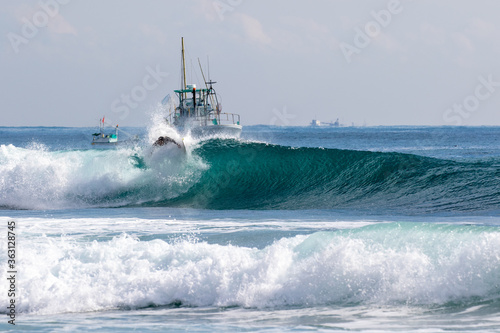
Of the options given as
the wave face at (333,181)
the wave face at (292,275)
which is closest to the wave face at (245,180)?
the wave face at (333,181)

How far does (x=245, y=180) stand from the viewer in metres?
22.1

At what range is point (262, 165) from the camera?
23.4 meters

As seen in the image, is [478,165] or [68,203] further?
[478,165]

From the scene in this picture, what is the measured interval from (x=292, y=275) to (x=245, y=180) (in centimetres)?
1410

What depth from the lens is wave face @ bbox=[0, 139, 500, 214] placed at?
18109mm

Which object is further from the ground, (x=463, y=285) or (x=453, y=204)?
(x=453, y=204)

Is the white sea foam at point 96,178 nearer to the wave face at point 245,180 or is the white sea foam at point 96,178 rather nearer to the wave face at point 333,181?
the wave face at point 245,180

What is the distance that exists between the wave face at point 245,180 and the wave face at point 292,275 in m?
7.89

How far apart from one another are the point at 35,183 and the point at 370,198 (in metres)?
10.8

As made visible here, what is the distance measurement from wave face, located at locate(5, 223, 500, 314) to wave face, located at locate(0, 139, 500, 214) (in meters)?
7.89

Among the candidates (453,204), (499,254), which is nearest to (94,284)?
(499,254)

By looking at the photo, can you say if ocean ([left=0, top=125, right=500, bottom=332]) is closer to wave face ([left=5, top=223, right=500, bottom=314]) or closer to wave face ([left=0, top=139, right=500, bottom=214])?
wave face ([left=5, top=223, right=500, bottom=314])

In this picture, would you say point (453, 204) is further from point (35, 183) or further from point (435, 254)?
point (35, 183)

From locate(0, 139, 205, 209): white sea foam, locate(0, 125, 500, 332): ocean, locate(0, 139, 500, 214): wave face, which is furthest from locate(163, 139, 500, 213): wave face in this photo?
locate(0, 125, 500, 332): ocean
